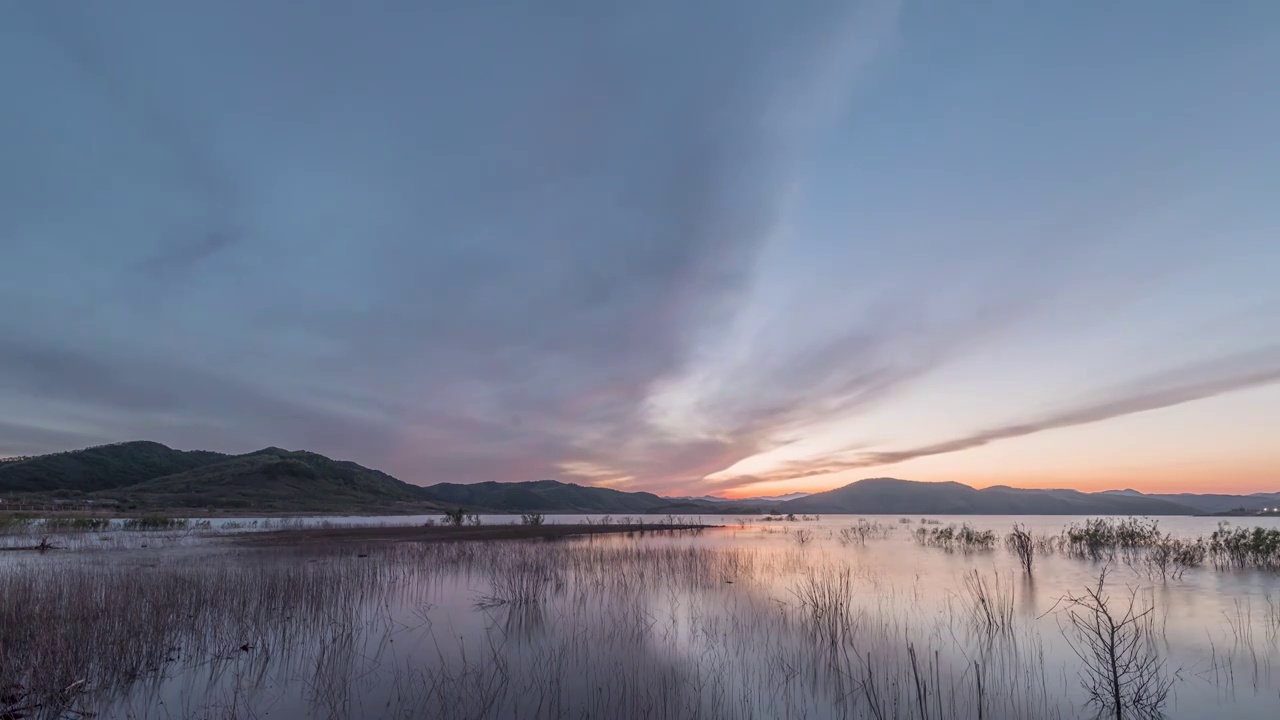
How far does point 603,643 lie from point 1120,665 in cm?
939

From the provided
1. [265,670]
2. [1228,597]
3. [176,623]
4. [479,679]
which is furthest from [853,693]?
[1228,597]

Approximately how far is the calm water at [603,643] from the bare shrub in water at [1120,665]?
0.23 metres

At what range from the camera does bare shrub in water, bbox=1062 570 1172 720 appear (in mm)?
7836

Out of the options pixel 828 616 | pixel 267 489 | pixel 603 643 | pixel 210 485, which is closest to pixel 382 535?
pixel 603 643

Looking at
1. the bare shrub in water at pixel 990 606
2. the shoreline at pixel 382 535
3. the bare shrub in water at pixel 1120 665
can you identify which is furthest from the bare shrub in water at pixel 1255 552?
the shoreline at pixel 382 535

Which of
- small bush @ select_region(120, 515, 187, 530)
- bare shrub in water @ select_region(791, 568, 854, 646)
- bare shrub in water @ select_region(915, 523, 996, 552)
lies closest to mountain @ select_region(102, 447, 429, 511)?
small bush @ select_region(120, 515, 187, 530)

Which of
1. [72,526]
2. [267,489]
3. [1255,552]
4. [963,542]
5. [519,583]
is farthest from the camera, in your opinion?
A: [267,489]

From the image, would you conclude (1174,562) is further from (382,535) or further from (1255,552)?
(382,535)

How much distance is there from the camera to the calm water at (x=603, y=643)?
8.92m

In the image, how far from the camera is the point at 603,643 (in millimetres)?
12328

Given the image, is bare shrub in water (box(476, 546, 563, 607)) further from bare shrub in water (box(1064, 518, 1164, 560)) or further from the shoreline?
bare shrub in water (box(1064, 518, 1164, 560))

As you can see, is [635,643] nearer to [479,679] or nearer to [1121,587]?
[479,679]

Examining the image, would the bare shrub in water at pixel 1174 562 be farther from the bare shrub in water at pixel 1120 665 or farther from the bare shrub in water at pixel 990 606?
the bare shrub in water at pixel 1120 665

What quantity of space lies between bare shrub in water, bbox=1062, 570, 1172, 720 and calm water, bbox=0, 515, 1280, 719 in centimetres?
23
